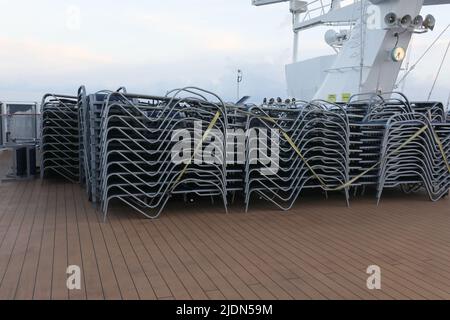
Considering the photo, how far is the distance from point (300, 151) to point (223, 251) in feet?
7.04

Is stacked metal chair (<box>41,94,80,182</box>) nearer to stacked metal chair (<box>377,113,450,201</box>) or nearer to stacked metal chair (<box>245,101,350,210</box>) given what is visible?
stacked metal chair (<box>245,101,350,210</box>)

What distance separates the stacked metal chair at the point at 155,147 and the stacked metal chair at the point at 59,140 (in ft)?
9.26

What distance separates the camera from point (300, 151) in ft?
17.8

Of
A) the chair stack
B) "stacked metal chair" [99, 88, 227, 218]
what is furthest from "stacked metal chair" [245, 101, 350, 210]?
"stacked metal chair" [99, 88, 227, 218]

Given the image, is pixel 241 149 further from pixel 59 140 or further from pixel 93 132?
pixel 59 140

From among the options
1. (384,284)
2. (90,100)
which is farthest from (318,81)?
(384,284)

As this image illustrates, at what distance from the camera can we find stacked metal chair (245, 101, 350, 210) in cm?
524

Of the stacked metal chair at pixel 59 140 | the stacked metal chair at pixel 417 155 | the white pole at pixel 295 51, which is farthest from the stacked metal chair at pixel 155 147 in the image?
the white pole at pixel 295 51

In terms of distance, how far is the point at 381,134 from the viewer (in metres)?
5.96

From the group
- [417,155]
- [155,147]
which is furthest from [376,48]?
[155,147]

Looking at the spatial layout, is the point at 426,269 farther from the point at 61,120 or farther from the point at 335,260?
the point at 61,120

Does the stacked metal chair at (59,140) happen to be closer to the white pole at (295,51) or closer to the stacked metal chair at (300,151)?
the stacked metal chair at (300,151)

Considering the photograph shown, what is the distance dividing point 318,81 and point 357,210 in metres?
11.3

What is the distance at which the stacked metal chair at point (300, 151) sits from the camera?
5.24 metres
